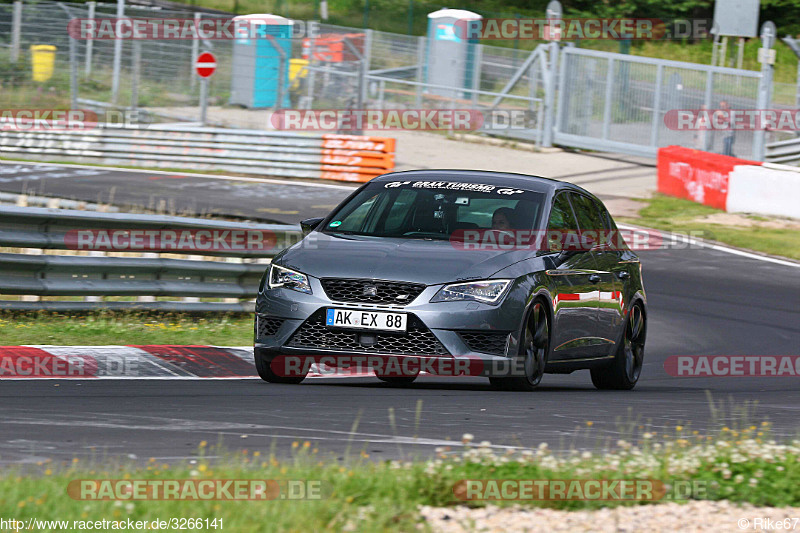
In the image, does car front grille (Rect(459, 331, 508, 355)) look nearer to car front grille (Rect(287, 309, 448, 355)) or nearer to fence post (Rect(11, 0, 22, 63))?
car front grille (Rect(287, 309, 448, 355))

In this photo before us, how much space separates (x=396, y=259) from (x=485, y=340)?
0.75m

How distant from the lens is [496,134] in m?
32.3

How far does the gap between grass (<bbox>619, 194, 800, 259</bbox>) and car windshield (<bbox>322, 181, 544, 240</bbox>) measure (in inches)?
436

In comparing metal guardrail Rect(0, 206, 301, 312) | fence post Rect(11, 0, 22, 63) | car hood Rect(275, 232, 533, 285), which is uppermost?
fence post Rect(11, 0, 22, 63)

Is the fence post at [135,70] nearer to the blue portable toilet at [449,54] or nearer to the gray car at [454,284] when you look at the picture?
the blue portable toilet at [449,54]

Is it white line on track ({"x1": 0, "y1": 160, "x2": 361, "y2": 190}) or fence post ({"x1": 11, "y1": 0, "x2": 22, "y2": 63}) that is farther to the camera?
fence post ({"x1": 11, "y1": 0, "x2": 22, "y2": 63})

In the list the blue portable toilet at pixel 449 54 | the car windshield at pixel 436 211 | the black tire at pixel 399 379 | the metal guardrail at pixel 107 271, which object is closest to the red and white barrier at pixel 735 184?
the blue portable toilet at pixel 449 54

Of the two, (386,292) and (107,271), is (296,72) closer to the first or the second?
(107,271)

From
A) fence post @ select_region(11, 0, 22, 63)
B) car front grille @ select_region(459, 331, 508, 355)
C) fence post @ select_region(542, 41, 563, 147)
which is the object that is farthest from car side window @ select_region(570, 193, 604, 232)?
fence post @ select_region(11, 0, 22, 63)

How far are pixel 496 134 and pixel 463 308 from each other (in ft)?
80.9

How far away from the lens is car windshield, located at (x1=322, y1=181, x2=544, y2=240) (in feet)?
29.1

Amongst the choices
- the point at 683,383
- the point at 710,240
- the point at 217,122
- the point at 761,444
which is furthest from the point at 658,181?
the point at 761,444

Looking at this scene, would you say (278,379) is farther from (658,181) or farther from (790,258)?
(658,181)

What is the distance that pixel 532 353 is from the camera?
8.45m
